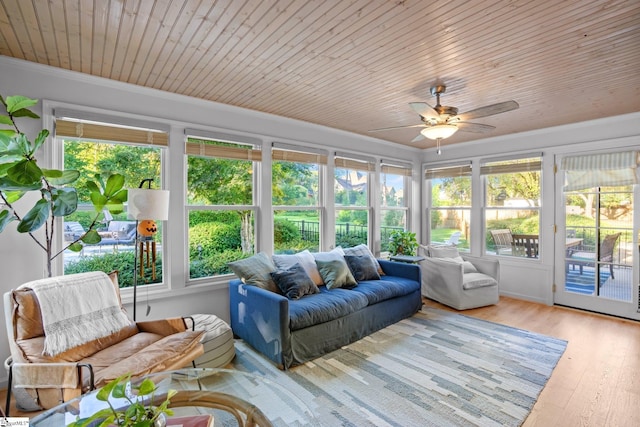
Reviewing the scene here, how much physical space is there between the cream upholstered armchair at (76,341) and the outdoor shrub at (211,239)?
1002 millimetres

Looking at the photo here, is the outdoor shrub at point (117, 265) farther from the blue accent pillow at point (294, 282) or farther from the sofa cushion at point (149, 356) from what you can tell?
the blue accent pillow at point (294, 282)

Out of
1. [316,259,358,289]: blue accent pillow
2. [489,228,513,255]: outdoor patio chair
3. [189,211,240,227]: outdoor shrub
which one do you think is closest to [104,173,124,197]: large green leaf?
[189,211,240,227]: outdoor shrub

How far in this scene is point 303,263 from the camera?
11.8ft

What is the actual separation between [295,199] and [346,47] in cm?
228

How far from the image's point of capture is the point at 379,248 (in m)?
5.16

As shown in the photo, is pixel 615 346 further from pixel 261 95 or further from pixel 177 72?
pixel 177 72

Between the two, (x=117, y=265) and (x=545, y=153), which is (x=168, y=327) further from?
(x=545, y=153)

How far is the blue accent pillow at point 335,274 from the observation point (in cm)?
351

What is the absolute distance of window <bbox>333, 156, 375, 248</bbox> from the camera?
15.4ft

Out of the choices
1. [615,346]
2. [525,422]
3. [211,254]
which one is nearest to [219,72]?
[211,254]

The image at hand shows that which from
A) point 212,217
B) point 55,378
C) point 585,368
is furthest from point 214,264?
point 585,368

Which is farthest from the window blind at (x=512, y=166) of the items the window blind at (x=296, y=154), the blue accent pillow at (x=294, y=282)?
the blue accent pillow at (x=294, y=282)

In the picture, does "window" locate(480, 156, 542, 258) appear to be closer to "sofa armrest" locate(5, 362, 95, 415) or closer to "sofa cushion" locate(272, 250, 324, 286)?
"sofa cushion" locate(272, 250, 324, 286)

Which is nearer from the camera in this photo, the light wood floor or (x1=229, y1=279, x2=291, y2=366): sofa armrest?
the light wood floor
